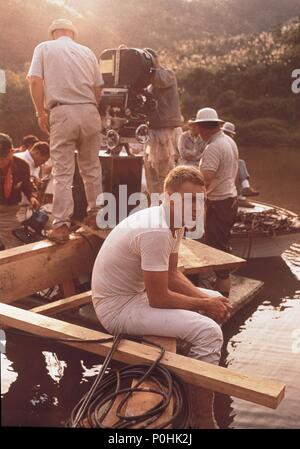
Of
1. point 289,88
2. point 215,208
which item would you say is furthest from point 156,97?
point 289,88

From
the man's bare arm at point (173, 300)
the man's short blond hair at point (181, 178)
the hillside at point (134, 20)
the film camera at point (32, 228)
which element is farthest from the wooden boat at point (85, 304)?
the hillside at point (134, 20)

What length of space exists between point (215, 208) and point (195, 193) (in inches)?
101

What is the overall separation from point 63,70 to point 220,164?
1.83m

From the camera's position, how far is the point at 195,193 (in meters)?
3.20

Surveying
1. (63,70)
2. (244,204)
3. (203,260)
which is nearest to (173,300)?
(203,260)

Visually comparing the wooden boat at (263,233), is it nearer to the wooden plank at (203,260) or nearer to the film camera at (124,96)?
the wooden plank at (203,260)

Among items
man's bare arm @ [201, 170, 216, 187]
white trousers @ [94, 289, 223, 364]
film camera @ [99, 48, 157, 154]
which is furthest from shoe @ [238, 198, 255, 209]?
white trousers @ [94, 289, 223, 364]

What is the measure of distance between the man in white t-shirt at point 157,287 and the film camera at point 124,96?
213cm

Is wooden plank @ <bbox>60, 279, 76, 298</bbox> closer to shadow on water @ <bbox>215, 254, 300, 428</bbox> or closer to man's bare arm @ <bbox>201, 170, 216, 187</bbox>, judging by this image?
shadow on water @ <bbox>215, 254, 300, 428</bbox>

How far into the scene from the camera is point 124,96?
5.23 metres

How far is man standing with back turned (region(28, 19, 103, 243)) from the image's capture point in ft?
15.2

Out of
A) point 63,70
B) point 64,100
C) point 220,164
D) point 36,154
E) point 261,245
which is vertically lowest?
point 261,245

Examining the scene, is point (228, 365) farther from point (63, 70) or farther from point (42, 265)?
point (63, 70)

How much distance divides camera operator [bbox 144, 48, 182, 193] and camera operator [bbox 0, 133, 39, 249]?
5.10 ft
